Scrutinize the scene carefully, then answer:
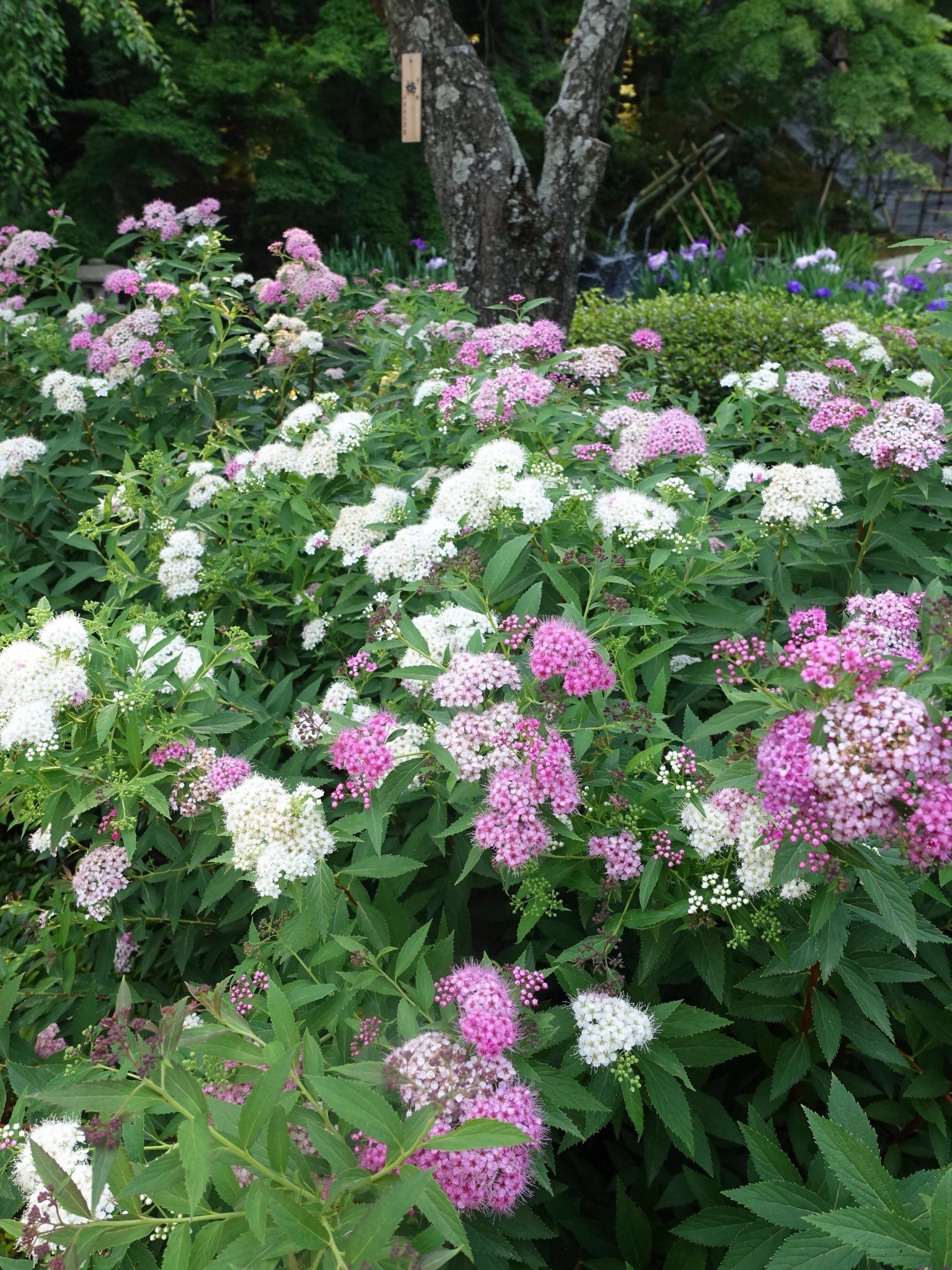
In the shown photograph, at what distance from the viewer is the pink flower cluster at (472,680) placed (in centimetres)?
135

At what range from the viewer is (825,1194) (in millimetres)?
1288

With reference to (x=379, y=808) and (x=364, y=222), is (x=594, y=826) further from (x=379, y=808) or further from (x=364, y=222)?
(x=364, y=222)

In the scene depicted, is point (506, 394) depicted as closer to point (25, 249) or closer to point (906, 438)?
point (906, 438)

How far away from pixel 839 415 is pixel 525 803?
1.39 m

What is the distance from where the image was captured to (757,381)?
2617 mm

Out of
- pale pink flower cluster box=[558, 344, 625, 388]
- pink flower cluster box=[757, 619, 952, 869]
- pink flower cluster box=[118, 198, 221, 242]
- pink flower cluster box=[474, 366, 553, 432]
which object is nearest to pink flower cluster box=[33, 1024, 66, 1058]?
pink flower cluster box=[757, 619, 952, 869]

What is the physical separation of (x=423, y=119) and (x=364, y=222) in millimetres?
6674

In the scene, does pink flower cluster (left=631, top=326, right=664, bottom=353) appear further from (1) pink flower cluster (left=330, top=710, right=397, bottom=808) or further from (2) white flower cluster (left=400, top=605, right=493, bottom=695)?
(1) pink flower cluster (left=330, top=710, right=397, bottom=808)

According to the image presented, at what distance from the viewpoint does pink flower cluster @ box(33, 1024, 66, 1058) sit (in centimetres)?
164

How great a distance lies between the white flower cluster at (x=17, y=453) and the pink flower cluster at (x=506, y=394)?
5.12 ft

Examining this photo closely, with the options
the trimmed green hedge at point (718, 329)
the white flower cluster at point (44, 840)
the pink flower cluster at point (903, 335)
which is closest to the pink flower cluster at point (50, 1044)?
the white flower cluster at point (44, 840)

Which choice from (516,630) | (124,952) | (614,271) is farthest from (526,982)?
(614,271)

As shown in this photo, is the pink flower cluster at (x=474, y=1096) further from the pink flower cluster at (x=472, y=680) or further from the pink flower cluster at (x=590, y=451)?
the pink flower cluster at (x=590, y=451)

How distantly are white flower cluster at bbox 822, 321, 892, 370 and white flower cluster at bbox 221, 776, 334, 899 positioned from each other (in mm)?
2413
